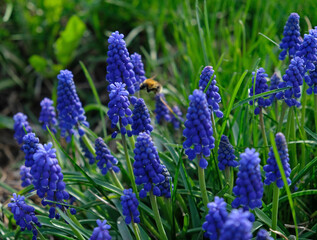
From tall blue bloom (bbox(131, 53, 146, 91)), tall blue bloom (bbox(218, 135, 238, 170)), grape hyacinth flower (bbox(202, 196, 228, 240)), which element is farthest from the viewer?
tall blue bloom (bbox(131, 53, 146, 91))

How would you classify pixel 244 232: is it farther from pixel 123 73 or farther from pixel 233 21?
pixel 233 21

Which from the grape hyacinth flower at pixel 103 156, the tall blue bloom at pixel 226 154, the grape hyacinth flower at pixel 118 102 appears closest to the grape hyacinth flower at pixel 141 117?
the grape hyacinth flower at pixel 118 102

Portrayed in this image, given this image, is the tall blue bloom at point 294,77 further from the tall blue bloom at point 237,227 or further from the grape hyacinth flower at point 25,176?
the grape hyacinth flower at point 25,176

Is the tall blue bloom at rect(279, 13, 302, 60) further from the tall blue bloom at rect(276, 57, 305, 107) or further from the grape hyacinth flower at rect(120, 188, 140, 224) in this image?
the grape hyacinth flower at rect(120, 188, 140, 224)

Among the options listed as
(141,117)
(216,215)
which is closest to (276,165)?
(216,215)

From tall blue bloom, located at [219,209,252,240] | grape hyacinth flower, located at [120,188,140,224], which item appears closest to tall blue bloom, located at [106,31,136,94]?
grape hyacinth flower, located at [120,188,140,224]

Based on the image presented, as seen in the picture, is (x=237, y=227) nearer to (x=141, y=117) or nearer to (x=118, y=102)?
(x=118, y=102)

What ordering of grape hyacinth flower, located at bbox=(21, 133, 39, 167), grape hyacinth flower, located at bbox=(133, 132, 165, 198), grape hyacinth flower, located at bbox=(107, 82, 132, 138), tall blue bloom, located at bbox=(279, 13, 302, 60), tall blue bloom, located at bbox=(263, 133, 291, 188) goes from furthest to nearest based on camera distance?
tall blue bloom, located at bbox=(279, 13, 302, 60) < grape hyacinth flower, located at bbox=(21, 133, 39, 167) < grape hyacinth flower, located at bbox=(107, 82, 132, 138) < grape hyacinth flower, located at bbox=(133, 132, 165, 198) < tall blue bloom, located at bbox=(263, 133, 291, 188)

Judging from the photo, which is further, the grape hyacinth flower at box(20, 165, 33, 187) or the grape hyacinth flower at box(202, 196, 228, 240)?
the grape hyacinth flower at box(20, 165, 33, 187)
